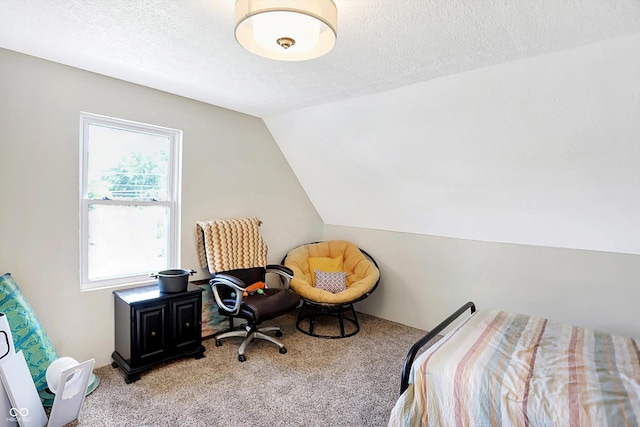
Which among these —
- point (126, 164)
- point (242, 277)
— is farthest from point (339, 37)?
point (242, 277)

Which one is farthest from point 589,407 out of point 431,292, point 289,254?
point 289,254

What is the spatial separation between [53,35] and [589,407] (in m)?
3.33

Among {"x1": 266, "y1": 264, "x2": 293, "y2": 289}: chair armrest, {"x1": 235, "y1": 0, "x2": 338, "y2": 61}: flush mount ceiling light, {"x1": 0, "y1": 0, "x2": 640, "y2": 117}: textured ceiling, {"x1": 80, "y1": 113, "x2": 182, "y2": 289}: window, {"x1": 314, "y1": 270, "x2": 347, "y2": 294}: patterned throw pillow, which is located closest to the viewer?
{"x1": 235, "y1": 0, "x2": 338, "y2": 61}: flush mount ceiling light

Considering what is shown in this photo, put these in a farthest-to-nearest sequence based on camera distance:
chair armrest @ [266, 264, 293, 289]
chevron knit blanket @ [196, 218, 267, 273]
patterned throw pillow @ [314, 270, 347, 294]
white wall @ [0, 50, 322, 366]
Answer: patterned throw pillow @ [314, 270, 347, 294], chair armrest @ [266, 264, 293, 289], chevron knit blanket @ [196, 218, 267, 273], white wall @ [0, 50, 322, 366]

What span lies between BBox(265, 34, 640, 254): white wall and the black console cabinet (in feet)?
6.59

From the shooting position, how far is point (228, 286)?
316cm

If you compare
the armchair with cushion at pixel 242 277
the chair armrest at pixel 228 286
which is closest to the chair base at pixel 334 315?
the armchair with cushion at pixel 242 277

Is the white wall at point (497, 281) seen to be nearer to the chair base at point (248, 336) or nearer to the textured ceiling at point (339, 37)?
the chair base at point (248, 336)

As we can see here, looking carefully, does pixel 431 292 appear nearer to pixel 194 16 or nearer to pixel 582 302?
pixel 582 302

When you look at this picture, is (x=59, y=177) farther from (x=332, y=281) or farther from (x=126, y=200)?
(x=332, y=281)

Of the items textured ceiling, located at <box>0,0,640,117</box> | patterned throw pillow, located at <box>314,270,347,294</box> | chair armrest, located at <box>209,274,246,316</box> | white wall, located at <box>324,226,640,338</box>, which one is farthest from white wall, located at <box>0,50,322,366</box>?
white wall, located at <box>324,226,640,338</box>

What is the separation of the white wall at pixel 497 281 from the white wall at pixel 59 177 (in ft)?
7.22

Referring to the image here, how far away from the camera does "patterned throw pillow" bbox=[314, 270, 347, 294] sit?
152 inches

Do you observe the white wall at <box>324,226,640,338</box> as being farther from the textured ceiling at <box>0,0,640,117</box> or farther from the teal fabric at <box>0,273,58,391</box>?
the teal fabric at <box>0,273,58,391</box>
